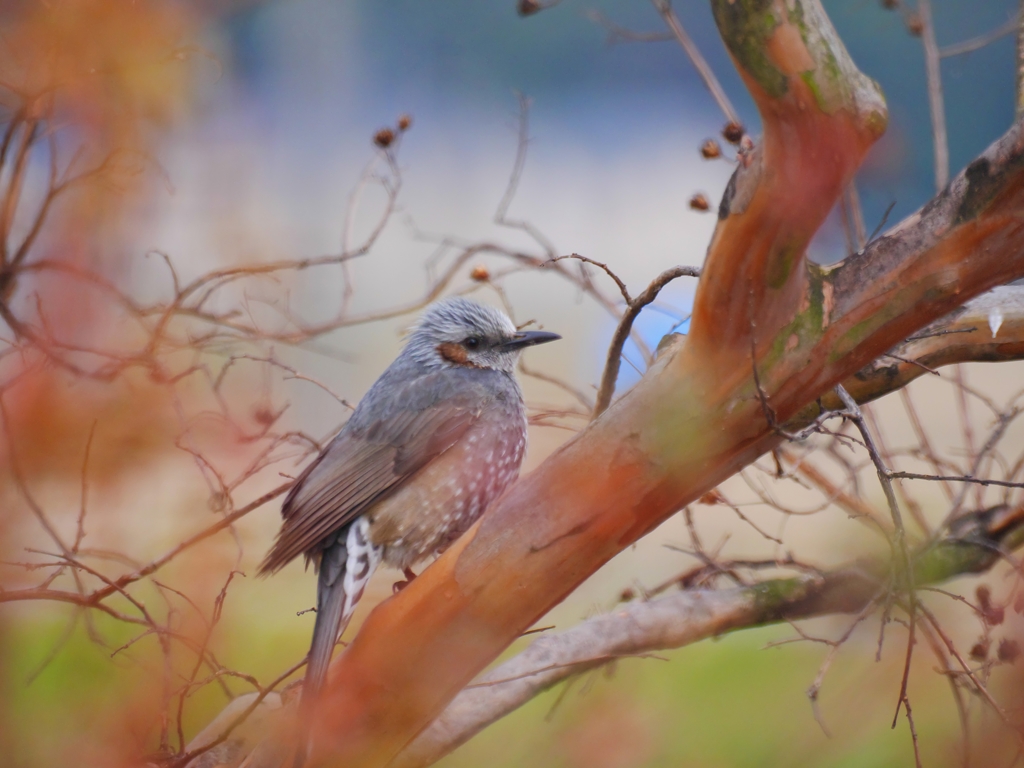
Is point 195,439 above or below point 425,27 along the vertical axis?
below

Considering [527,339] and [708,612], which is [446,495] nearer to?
[527,339]

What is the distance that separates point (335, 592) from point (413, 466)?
0.28 m

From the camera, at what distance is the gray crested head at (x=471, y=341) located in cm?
193

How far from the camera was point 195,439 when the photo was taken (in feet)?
4.79

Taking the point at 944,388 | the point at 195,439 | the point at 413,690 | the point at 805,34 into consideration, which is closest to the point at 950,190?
the point at 805,34

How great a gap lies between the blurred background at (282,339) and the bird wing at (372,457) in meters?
0.08

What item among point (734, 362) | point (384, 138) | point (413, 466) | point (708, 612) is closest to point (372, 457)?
point (413, 466)

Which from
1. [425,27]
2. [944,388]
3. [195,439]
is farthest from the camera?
[425,27]

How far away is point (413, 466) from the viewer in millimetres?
1679

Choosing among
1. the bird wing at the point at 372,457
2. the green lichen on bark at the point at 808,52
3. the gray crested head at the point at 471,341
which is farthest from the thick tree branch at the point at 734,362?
the gray crested head at the point at 471,341

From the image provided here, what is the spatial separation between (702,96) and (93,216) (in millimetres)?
1883

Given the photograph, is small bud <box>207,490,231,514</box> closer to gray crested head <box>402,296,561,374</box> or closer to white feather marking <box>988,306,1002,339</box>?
gray crested head <box>402,296,561,374</box>

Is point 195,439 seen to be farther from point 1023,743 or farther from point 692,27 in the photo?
point 692,27

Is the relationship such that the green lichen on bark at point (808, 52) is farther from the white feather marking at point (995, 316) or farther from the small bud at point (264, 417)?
the small bud at point (264, 417)
